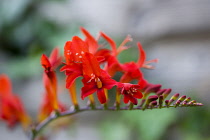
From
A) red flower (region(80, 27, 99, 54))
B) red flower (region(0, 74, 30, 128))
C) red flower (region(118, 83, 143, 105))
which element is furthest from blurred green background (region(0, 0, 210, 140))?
red flower (region(118, 83, 143, 105))

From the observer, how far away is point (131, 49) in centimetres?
198

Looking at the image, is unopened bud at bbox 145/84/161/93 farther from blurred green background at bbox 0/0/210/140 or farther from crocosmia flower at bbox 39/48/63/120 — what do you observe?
blurred green background at bbox 0/0/210/140

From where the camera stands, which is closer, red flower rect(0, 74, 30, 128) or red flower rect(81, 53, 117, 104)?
red flower rect(81, 53, 117, 104)

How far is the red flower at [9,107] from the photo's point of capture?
0.89 metres

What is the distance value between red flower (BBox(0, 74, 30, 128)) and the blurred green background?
674mm

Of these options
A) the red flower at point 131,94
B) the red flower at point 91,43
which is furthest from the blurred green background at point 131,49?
the red flower at point 131,94

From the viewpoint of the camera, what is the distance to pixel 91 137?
2.03 metres

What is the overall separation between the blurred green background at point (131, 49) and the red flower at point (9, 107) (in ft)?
2.21

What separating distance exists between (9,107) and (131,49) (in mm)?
1216

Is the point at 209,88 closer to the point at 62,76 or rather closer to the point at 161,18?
the point at 161,18

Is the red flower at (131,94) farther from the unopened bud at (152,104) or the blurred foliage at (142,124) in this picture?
the blurred foliage at (142,124)

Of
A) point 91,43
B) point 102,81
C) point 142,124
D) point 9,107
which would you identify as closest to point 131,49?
point 142,124

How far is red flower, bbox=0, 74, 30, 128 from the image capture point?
0.89 metres

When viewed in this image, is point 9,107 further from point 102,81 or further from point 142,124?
point 142,124
